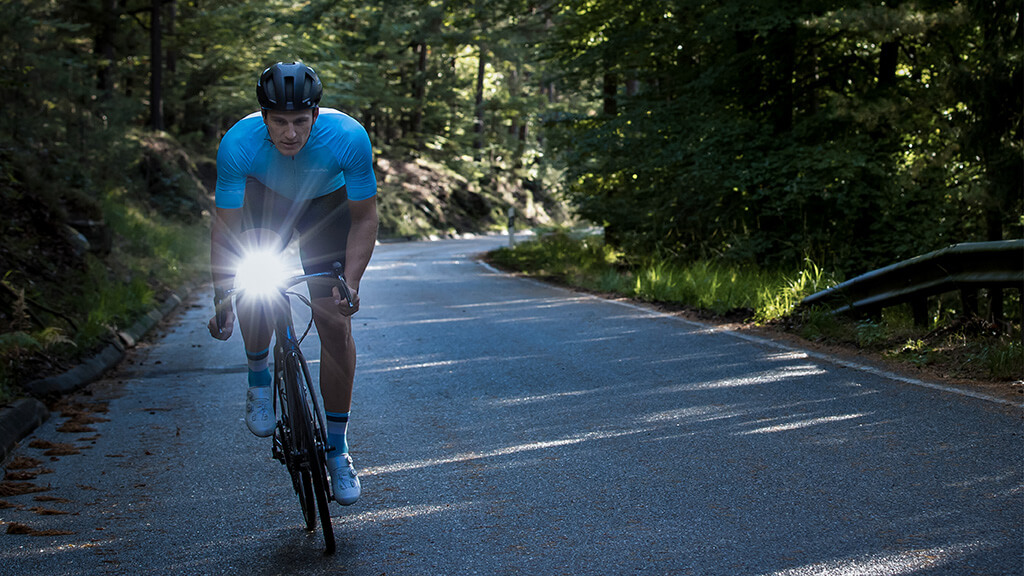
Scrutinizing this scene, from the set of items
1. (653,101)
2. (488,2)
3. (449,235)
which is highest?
(488,2)

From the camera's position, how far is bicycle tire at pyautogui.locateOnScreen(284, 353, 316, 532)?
3.96 metres

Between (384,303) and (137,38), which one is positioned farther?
(137,38)

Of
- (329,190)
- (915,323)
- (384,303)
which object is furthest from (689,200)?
(329,190)

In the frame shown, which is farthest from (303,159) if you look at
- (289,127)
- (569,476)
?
(569,476)

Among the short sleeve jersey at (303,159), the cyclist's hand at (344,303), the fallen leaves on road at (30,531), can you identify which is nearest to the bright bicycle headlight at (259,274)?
the short sleeve jersey at (303,159)

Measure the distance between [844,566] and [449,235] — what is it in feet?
137

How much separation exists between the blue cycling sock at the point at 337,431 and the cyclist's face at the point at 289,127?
3.86ft

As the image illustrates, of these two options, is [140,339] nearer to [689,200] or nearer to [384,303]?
[384,303]

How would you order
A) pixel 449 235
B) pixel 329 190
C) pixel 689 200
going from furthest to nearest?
1. pixel 449 235
2. pixel 689 200
3. pixel 329 190

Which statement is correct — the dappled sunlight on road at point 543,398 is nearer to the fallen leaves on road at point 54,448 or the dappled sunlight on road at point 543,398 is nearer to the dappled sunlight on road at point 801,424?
Result: the dappled sunlight on road at point 801,424

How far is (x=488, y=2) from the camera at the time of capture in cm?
2080

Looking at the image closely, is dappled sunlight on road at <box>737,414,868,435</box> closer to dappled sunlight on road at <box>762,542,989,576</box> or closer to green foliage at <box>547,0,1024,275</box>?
dappled sunlight on road at <box>762,542,989,576</box>

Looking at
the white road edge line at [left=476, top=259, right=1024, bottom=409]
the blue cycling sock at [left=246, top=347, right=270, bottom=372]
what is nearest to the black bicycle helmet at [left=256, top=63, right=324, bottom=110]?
the blue cycling sock at [left=246, top=347, right=270, bottom=372]

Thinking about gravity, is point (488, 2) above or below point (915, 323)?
above
